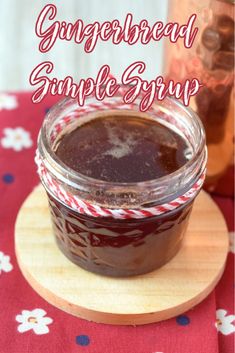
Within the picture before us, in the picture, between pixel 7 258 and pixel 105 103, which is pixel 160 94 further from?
pixel 7 258

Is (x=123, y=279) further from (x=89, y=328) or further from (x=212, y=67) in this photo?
(x=212, y=67)

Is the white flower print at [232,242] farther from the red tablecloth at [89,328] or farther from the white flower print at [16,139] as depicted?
the white flower print at [16,139]

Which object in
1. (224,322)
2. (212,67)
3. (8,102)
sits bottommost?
(224,322)

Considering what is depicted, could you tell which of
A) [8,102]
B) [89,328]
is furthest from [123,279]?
[8,102]

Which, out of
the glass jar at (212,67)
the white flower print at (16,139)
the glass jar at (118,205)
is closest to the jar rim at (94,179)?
the glass jar at (118,205)

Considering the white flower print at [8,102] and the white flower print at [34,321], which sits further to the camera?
the white flower print at [8,102]

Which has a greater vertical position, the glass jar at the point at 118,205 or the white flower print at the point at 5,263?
the glass jar at the point at 118,205
